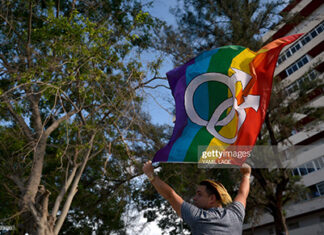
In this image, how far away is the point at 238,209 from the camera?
7.48 ft

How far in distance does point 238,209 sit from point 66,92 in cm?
762

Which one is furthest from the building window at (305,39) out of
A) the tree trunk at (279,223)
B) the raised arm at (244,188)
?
the raised arm at (244,188)

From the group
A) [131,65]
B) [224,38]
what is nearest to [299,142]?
[224,38]

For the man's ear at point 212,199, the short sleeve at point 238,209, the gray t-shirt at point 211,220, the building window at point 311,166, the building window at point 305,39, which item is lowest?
the gray t-shirt at point 211,220

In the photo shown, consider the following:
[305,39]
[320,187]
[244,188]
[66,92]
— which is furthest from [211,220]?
[305,39]

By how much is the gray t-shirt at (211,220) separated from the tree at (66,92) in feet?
15.6

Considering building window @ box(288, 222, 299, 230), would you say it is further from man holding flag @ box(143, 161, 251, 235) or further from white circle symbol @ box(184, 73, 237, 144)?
man holding flag @ box(143, 161, 251, 235)

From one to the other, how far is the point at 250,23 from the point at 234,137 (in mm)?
10267

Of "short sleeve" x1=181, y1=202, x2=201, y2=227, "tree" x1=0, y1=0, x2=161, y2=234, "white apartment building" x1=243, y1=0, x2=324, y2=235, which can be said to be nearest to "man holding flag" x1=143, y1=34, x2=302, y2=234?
"short sleeve" x1=181, y1=202, x2=201, y2=227

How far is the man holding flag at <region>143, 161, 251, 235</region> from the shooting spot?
2096mm

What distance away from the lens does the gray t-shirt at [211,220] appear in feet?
6.84

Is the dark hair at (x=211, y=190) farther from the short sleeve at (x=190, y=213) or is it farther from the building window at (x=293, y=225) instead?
the building window at (x=293, y=225)

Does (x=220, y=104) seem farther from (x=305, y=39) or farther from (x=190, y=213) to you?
(x=305, y=39)

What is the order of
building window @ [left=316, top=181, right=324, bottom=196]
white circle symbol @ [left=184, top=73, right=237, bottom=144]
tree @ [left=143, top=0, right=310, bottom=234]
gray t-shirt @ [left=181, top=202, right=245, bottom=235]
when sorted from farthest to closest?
building window @ [left=316, top=181, right=324, bottom=196]
tree @ [left=143, top=0, right=310, bottom=234]
white circle symbol @ [left=184, top=73, right=237, bottom=144]
gray t-shirt @ [left=181, top=202, right=245, bottom=235]
